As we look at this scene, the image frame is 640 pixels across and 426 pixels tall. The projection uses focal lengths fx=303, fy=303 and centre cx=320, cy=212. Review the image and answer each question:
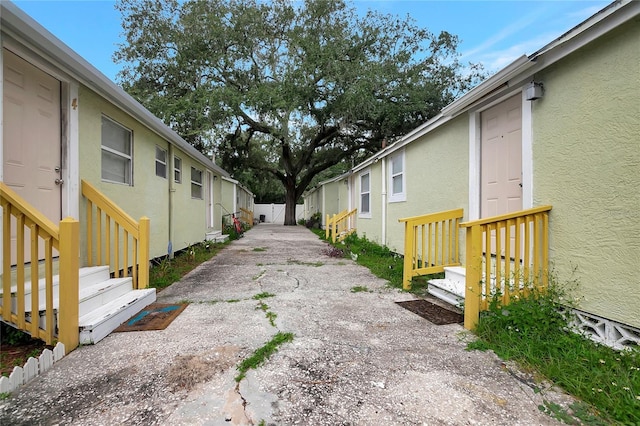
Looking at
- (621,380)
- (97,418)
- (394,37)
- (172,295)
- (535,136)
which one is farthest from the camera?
(394,37)

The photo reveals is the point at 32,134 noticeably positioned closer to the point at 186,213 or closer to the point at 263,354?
the point at 263,354

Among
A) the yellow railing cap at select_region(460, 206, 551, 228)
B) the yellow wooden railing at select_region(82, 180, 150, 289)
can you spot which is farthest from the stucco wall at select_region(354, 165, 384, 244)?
the yellow wooden railing at select_region(82, 180, 150, 289)

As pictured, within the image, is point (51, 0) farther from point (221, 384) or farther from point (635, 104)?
point (635, 104)

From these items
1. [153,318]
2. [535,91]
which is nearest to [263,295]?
[153,318]

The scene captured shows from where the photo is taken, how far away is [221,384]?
77.9 inches

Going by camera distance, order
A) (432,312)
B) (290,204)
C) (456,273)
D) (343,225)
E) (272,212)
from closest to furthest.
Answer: (432,312), (456,273), (343,225), (290,204), (272,212)

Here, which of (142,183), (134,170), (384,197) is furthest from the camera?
(384,197)

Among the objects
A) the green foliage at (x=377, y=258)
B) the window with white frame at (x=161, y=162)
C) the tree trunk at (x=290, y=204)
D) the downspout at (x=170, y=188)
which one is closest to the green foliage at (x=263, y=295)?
the green foliage at (x=377, y=258)

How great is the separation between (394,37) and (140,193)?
13.3 metres

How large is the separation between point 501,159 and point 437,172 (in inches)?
55.8

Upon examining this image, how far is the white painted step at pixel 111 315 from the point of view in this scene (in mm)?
2539

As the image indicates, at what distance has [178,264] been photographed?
606cm

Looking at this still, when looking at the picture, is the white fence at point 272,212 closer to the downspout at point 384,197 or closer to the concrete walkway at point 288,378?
the downspout at point 384,197

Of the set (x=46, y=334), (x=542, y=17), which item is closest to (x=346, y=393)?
(x=46, y=334)
